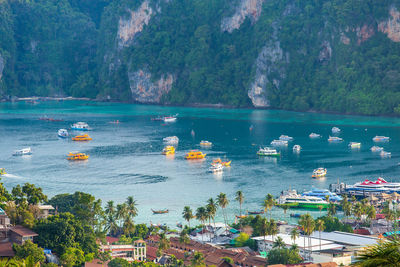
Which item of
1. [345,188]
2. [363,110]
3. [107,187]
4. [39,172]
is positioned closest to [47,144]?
[39,172]

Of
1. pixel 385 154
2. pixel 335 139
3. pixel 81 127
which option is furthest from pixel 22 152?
pixel 385 154

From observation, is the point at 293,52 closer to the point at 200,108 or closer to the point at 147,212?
the point at 200,108

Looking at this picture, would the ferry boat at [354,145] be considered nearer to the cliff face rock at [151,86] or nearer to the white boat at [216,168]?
the white boat at [216,168]

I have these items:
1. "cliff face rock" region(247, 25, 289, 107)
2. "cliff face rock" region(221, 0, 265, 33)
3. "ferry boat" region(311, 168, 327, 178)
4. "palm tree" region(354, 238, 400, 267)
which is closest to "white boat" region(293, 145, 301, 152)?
"ferry boat" region(311, 168, 327, 178)

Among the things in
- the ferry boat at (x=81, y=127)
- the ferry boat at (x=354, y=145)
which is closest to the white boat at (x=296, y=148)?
the ferry boat at (x=354, y=145)

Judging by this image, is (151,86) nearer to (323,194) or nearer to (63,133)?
(63,133)

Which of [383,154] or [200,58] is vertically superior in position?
[200,58]

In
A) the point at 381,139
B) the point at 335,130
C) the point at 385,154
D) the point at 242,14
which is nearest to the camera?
the point at 385,154
